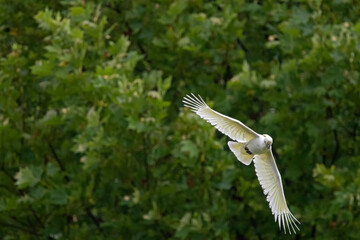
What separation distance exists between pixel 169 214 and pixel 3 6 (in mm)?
3034

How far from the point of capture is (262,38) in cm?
1177

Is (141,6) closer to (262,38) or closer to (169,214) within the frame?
(262,38)

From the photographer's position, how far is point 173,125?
32.1 ft

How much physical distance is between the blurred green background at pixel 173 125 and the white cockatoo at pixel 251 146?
7.00 feet

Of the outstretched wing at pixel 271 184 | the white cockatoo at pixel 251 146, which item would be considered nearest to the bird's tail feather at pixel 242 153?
the white cockatoo at pixel 251 146

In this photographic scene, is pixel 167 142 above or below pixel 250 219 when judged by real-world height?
above

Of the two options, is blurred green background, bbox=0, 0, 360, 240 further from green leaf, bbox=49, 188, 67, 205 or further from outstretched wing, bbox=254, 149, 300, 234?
outstretched wing, bbox=254, 149, 300, 234

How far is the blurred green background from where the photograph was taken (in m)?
9.68

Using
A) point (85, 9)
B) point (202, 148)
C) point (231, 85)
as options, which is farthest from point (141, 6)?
point (202, 148)

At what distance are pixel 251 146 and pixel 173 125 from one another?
319cm

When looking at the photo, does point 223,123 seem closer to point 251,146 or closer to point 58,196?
point 251,146

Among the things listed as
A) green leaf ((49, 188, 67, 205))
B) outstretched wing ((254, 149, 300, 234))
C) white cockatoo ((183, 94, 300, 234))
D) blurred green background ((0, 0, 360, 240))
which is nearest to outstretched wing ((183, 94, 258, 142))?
white cockatoo ((183, 94, 300, 234))

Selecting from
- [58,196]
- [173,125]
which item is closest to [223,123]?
[173,125]

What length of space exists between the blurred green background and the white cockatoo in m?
2.13
